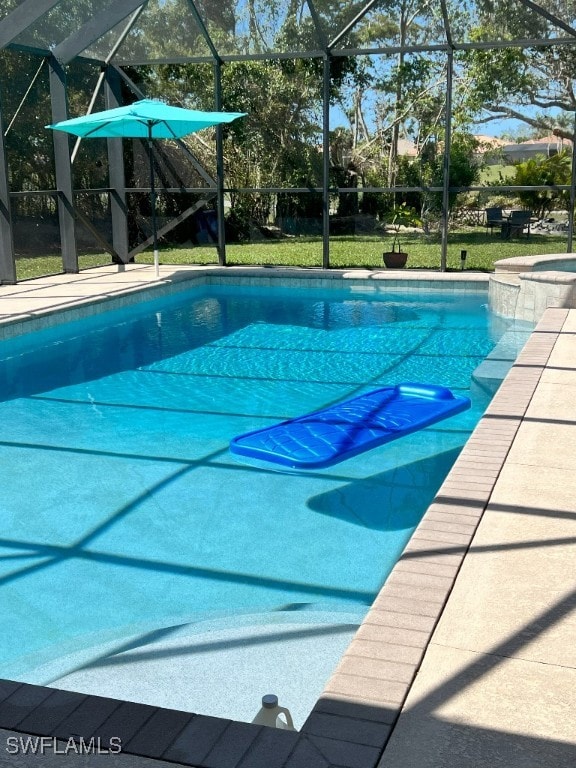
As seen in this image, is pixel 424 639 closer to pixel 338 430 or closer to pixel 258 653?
pixel 258 653

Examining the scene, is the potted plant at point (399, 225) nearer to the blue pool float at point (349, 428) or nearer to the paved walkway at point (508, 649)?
the blue pool float at point (349, 428)

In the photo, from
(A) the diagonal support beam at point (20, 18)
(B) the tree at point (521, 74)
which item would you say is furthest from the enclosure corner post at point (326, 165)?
(A) the diagonal support beam at point (20, 18)

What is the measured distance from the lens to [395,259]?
539 inches

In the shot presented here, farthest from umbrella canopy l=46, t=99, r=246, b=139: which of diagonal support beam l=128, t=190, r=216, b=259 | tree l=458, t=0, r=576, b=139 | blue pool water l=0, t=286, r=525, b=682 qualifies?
tree l=458, t=0, r=576, b=139

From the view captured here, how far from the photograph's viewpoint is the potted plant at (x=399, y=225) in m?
13.5

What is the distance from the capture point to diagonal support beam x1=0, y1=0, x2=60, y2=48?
422 inches

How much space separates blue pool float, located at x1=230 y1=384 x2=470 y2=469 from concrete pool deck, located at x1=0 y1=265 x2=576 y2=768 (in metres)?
1.11

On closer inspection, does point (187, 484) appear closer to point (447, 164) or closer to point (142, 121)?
point (142, 121)

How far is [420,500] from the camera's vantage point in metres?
5.05

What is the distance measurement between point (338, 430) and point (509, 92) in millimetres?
10090

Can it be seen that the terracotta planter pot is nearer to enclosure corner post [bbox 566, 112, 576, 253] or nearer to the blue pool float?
enclosure corner post [bbox 566, 112, 576, 253]

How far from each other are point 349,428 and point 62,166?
8855 millimetres

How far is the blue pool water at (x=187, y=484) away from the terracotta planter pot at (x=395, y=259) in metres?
3.82

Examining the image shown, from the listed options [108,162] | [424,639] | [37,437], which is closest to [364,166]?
[108,162]
